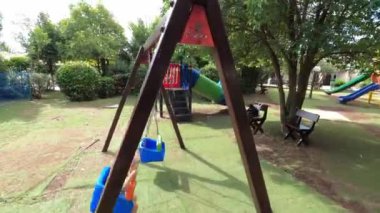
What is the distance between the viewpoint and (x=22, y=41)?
20.1 meters

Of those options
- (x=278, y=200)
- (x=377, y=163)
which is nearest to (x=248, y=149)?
A: (x=278, y=200)

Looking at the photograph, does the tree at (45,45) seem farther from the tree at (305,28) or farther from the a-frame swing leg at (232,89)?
the a-frame swing leg at (232,89)

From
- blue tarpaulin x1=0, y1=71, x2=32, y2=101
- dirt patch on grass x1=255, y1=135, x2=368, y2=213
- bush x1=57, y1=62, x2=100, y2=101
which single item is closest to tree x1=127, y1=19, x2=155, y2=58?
bush x1=57, y1=62, x2=100, y2=101

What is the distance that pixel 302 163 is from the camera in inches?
186

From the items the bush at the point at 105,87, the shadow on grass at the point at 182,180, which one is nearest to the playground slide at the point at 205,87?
the shadow on grass at the point at 182,180

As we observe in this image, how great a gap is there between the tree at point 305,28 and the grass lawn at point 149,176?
2.33 meters

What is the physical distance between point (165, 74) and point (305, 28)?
4.06m

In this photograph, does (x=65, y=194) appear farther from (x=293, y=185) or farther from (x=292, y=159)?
(x=292, y=159)

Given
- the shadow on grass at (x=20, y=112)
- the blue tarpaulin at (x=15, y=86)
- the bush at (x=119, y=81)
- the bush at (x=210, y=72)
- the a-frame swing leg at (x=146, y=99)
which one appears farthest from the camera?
the bush at (x=119, y=81)

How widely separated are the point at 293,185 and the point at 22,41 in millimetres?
22718

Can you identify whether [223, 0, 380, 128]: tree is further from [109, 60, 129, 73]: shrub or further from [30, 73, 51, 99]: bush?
[109, 60, 129, 73]: shrub

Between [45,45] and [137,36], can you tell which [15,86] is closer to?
[45,45]

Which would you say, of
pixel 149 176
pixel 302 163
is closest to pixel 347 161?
pixel 302 163

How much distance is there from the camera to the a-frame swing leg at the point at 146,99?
1.69 m
